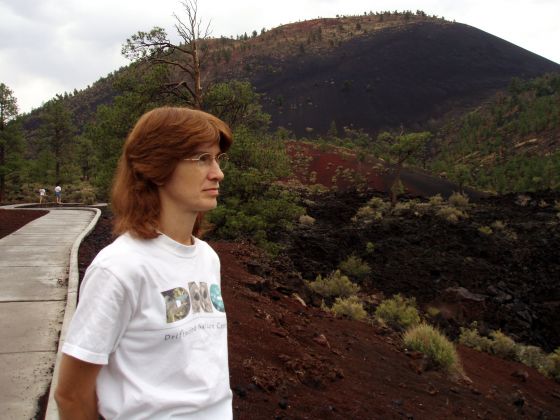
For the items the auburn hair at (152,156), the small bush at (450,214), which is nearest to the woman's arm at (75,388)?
the auburn hair at (152,156)

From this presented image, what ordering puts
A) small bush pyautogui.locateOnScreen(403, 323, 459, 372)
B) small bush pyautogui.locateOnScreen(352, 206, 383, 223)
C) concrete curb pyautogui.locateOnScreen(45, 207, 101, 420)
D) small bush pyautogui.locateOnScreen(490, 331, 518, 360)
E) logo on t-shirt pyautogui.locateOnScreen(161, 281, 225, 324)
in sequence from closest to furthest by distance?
logo on t-shirt pyautogui.locateOnScreen(161, 281, 225, 324), concrete curb pyautogui.locateOnScreen(45, 207, 101, 420), small bush pyautogui.locateOnScreen(403, 323, 459, 372), small bush pyautogui.locateOnScreen(490, 331, 518, 360), small bush pyautogui.locateOnScreen(352, 206, 383, 223)

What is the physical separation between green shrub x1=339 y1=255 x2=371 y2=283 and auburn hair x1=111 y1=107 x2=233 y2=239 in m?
15.0

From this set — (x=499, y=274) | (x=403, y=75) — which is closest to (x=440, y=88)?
(x=403, y=75)

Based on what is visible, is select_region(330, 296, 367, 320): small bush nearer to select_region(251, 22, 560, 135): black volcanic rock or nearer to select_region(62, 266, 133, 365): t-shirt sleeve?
select_region(62, 266, 133, 365): t-shirt sleeve

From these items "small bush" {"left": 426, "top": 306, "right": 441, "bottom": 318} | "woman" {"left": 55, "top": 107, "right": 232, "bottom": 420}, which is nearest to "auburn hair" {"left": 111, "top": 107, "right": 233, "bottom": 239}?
"woman" {"left": 55, "top": 107, "right": 232, "bottom": 420}

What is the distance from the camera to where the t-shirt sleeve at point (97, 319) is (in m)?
1.43

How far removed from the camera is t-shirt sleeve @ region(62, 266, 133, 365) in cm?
143

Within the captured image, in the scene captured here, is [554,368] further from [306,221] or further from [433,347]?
[306,221]

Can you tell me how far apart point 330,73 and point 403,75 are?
48.8 feet

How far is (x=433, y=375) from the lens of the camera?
7.53m

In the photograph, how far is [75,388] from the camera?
4.86 feet

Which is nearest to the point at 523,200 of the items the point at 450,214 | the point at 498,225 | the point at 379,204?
the point at 450,214

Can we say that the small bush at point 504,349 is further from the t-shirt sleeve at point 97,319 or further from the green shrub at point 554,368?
the t-shirt sleeve at point 97,319

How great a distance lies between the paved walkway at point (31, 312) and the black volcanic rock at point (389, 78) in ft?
230
